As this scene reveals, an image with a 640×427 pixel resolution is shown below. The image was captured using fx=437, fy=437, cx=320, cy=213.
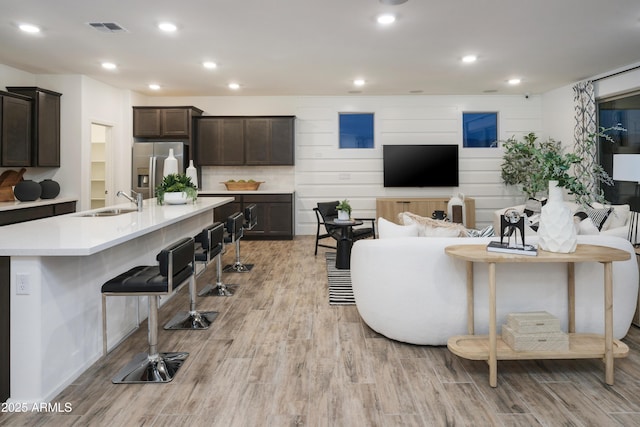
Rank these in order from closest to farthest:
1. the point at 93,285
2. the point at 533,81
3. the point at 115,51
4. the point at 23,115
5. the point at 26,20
A: the point at 93,285 < the point at 26,20 < the point at 115,51 < the point at 23,115 < the point at 533,81

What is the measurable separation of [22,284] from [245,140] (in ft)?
20.3

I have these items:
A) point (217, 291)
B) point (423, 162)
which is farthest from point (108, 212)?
point (423, 162)

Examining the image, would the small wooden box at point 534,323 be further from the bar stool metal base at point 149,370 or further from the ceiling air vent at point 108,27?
the ceiling air vent at point 108,27

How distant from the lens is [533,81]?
24.0ft

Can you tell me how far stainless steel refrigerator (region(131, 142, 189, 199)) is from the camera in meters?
7.84

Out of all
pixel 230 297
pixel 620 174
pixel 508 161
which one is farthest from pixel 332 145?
pixel 620 174

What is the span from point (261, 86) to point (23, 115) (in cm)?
356

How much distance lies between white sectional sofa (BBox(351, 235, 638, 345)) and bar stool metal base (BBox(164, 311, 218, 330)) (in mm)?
1571

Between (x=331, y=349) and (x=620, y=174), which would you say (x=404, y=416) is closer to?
(x=331, y=349)

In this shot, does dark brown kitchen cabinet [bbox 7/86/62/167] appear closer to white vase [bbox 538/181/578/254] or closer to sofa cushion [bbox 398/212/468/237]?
sofa cushion [bbox 398/212/468/237]

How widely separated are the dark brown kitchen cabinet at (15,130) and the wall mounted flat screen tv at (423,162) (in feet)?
19.2

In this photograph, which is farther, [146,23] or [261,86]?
[261,86]

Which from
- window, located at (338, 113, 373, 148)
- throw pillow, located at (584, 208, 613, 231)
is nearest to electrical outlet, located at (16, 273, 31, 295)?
throw pillow, located at (584, 208, 613, 231)

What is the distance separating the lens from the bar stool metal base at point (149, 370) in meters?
2.62
